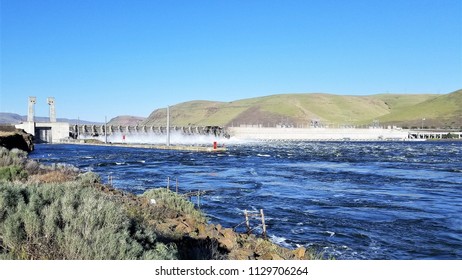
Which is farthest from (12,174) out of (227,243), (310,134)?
(310,134)

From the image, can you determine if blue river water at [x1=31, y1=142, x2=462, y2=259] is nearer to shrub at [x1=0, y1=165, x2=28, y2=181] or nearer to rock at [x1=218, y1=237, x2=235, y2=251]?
rock at [x1=218, y1=237, x2=235, y2=251]

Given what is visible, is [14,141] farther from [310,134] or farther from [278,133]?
[310,134]

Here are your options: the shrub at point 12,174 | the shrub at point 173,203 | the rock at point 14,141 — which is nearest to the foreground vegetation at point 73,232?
the shrub at point 173,203

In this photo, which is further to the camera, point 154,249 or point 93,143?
point 93,143

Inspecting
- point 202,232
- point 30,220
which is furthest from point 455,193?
point 30,220

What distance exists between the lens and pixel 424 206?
1731cm

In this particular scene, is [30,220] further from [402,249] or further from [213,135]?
[213,135]

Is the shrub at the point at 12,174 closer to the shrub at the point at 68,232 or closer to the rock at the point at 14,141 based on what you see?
the shrub at the point at 68,232

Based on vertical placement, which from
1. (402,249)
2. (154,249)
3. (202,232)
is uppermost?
(154,249)

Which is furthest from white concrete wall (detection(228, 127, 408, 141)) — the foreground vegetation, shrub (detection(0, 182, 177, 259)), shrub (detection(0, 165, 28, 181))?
shrub (detection(0, 182, 177, 259))

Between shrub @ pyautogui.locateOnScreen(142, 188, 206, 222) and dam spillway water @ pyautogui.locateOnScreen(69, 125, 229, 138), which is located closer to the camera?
shrub @ pyautogui.locateOnScreen(142, 188, 206, 222)

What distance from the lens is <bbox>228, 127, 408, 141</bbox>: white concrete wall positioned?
419 feet

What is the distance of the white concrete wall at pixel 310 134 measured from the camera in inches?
5022

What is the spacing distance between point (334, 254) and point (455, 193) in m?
13.3
